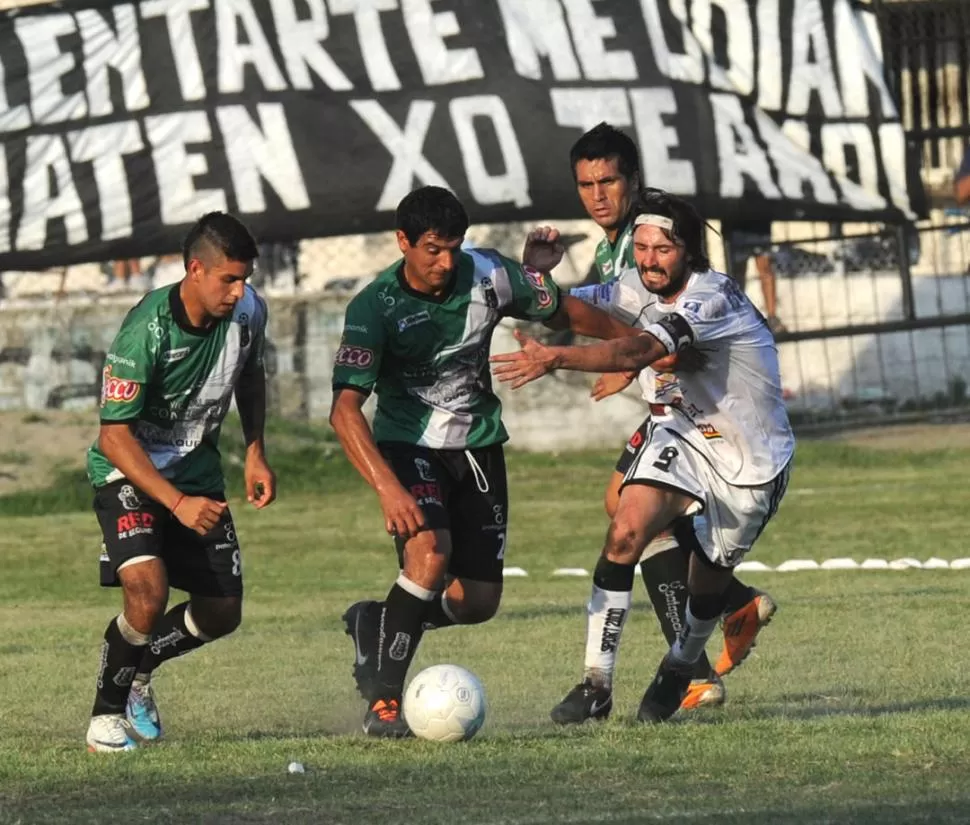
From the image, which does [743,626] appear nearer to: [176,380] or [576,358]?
[576,358]

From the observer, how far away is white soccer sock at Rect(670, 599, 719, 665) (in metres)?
8.70

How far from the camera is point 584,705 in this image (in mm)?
8477

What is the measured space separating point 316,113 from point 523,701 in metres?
13.4

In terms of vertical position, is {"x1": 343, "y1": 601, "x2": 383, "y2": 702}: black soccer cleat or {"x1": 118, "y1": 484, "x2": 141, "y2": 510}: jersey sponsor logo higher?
{"x1": 118, "y1": 484, "x2": 141, "y2": 510}: jersey sponsor logo

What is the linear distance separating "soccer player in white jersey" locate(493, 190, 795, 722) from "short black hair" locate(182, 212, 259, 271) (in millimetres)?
1543

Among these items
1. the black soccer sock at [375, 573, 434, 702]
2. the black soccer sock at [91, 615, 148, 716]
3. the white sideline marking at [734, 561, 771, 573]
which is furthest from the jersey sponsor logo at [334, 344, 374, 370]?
Answer: the white sideline marking at [734, 561, 771, 573]

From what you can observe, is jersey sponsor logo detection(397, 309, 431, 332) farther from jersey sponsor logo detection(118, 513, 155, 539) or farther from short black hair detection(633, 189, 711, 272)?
jersey sponsor logo detection(118, 513, 155, 539)

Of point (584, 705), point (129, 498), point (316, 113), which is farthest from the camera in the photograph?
point (316, 113)

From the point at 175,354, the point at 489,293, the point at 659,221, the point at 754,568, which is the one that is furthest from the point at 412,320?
the point at 754,568

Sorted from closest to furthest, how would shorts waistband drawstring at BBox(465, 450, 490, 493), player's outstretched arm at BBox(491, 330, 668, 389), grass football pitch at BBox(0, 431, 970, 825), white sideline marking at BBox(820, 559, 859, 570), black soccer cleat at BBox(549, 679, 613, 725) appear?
grass football pitch at BBox(0, 431, 970, 825)
player's outstretched arm at BBox(491, 330, 668, 389)
black soccer cleat at BBox(549, 679, 613, 725)
shorts waistband drawstring at BBox(465, 450, 490, 493)
white sideline marking at BBox(820, 559, 859, 570)

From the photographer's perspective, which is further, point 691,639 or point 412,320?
point 691,639

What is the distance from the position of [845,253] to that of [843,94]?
1.74m

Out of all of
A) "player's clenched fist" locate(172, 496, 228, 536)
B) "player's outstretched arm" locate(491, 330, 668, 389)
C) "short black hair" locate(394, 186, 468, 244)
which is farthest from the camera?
"short black hair" locate(394, 186, 468, 244)

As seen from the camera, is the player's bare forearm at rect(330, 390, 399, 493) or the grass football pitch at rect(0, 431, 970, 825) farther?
the player's bare forearm at rect(330, 390, 399, 493)
